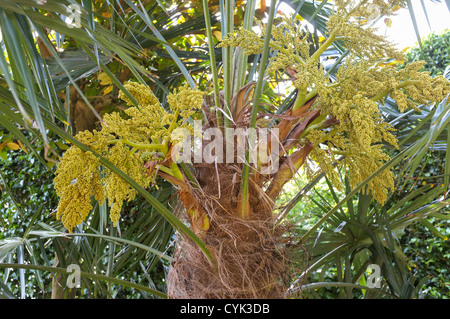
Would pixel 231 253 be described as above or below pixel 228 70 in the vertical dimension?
below

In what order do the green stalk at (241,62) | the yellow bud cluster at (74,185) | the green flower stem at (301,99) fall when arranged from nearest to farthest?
1. the yellow bud cluster at (74,185)
2. the green flower stem at (301,99)
3. the green stalk at (241,62)

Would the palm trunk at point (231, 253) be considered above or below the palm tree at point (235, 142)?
below

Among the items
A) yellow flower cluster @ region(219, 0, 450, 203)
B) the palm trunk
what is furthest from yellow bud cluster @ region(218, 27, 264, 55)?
the palm trunk

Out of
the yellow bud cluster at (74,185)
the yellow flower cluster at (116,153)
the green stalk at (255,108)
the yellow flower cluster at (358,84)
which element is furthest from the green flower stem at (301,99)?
the yellow bud cluster at (74,185)

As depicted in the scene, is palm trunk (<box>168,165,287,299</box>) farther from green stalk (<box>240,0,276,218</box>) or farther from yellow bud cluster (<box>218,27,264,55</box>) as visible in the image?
yellow bud cluster (<box>218,27,264,55</box>)

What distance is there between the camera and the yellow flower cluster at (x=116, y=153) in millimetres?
651

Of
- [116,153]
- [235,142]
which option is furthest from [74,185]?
[235,142]

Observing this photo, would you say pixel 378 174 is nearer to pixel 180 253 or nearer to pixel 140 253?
pixel 180 253

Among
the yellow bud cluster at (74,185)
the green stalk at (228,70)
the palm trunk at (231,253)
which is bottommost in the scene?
the palm trunk at (231,253)

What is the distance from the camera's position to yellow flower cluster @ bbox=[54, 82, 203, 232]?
65 cm

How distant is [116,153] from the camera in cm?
68

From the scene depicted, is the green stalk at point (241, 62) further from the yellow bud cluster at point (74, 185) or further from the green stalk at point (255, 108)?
the yellow bud cluster at point (74, 185)

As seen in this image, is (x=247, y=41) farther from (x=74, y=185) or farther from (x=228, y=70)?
(x=74, y=185)
